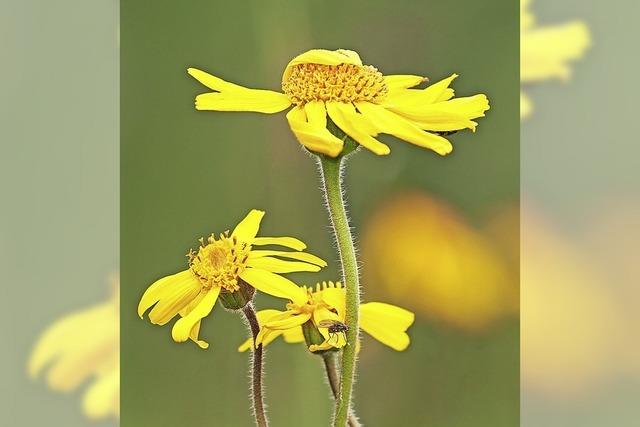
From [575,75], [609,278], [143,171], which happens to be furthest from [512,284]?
[143,171]

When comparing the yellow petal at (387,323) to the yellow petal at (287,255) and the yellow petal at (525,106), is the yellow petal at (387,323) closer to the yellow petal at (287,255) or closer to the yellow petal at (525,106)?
the yellow petal at (287,255)

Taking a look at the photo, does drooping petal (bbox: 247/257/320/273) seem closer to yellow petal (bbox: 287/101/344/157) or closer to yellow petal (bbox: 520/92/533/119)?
yellow petal (bbox: 287/101/344/157)

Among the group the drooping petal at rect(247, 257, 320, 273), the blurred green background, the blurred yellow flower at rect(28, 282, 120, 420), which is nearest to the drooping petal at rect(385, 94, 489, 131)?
the drooping petal at rect(247, 257, 320, 273)

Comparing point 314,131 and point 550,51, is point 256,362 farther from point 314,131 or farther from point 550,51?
point 550,51

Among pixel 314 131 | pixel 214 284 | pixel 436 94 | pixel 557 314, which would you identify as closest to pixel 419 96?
pixel 436 94

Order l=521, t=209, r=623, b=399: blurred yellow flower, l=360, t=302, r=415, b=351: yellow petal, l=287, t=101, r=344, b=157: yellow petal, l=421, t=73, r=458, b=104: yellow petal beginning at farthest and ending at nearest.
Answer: l=521, t=209, r=623, b=399: blurred yellow flower, l=360, t=302, r=415, b=351: yellow petal, l=421, t=73, r=458, b=104: yellow petal, l=287, t=101, r=344, b=157: yellow petal

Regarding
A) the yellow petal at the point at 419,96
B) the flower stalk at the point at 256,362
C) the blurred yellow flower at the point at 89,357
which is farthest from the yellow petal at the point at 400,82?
the blurred yellow flower at the point at 89,357

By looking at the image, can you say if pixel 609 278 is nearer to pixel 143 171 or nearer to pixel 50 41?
pixel 143 171
